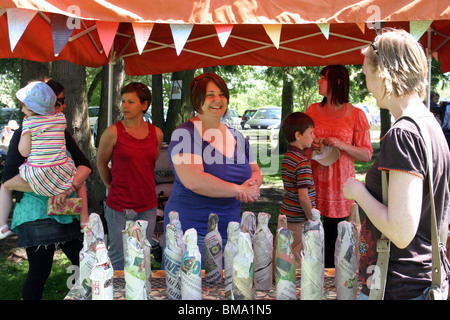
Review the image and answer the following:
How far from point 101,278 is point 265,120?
20.8 metres

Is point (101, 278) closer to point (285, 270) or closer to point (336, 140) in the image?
point (285, 270)

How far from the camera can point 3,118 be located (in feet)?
45.4

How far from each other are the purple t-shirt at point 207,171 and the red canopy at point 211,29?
512 mm

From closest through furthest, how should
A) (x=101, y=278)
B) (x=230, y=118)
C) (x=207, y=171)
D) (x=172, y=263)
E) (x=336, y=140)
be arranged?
1. (x=101, y=278)
2. (x=172, y=263)
3. (x=207, y=171)
4. (x=336, y=140)
5. (x=230, y=118)

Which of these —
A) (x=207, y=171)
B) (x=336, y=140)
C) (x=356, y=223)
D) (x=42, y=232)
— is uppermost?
(x=336, y=140)

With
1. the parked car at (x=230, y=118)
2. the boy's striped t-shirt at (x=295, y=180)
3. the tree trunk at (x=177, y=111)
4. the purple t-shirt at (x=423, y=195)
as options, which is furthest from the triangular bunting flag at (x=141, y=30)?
the tree trunk at (x=177, y=111)

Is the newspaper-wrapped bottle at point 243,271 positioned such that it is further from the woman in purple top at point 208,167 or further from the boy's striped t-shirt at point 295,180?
the boy's striped t-shirt at point 295,180

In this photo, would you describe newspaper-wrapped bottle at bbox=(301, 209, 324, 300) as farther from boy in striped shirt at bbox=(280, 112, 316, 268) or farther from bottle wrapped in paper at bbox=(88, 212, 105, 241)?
boy in striped shirt at bbox=(280, 112, 316, 268)

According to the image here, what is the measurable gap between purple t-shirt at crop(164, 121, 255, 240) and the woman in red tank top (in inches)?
32.4

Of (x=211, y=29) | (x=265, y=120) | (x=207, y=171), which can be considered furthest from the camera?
(x=265, y=120)

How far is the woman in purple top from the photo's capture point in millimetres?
2605

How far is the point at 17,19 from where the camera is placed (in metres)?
2.32

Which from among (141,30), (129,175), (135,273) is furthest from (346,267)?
(129,175)

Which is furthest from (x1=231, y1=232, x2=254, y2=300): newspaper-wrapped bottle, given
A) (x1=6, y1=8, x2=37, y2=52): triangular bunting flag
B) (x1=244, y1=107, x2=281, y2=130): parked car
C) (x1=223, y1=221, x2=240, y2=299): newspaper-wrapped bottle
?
(x1=244, y1=107, x2=281, y2=130): parked car
